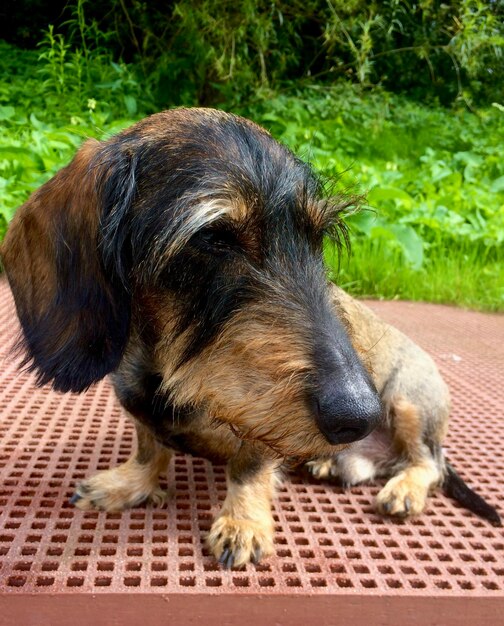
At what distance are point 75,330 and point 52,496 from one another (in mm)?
729

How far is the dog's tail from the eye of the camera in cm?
240

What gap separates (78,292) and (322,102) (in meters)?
9.55

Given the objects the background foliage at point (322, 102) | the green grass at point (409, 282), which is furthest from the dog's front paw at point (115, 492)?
the green grass at point (409, 282)

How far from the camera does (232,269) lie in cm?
190

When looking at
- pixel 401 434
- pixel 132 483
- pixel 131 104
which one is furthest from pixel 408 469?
pixel 131 104

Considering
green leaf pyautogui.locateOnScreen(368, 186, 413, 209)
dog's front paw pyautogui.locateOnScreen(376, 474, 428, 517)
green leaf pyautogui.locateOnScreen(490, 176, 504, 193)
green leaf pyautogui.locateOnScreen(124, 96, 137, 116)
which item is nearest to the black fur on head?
dog's front paw pyautogui.locateOnScreen(376, 474, 428, 517)

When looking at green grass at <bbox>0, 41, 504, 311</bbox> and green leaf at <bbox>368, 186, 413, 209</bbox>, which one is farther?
green leaf at <bbox>368, 186, 413, 209</bbox>

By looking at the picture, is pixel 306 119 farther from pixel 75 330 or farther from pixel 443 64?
pixel 75 330

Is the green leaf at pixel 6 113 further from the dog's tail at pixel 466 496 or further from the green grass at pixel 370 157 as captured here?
the dog's tail at pixel 466 496

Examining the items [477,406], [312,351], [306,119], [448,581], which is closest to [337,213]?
[312,351]

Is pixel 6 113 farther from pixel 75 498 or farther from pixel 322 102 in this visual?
pixel 75 498

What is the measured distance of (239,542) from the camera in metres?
2.07

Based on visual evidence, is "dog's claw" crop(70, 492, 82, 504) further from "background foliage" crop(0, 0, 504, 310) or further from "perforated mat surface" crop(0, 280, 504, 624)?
"background foliage" crop(0, 0, 504, 310)

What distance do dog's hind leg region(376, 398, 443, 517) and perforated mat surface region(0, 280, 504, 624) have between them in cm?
6
